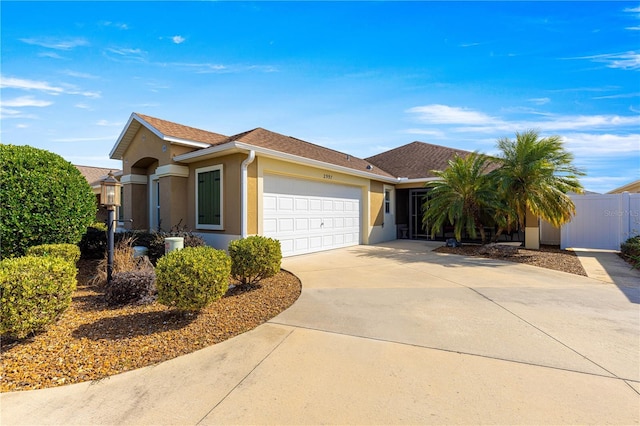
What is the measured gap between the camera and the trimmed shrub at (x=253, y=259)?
5.76 m

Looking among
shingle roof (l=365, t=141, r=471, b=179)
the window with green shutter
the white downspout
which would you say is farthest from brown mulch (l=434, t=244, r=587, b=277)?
the window with green shutter

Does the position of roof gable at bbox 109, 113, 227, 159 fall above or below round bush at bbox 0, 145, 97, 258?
above

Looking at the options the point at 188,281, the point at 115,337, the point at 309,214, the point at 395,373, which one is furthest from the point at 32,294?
the point at 309,214

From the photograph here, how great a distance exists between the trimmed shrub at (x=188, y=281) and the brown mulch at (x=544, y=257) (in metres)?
8.79

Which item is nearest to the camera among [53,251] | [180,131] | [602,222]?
[53,251]

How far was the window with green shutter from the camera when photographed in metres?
9.12

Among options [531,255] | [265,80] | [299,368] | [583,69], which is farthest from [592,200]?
[299,368]

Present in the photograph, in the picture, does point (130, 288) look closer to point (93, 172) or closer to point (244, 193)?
point (244, 193)

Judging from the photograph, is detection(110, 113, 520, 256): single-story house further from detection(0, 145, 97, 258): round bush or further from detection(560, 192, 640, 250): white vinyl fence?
detection(560, 192, 640, 250): white vinyl fence

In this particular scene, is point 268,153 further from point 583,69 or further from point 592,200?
point 592,200

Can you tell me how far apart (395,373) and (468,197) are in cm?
1022

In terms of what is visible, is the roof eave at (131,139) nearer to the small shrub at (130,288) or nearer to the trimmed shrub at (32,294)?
the small shrub at (130,288)

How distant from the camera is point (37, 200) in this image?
6.28m

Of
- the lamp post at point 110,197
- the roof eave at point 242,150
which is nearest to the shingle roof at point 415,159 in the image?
the roof eave at point 242,150
